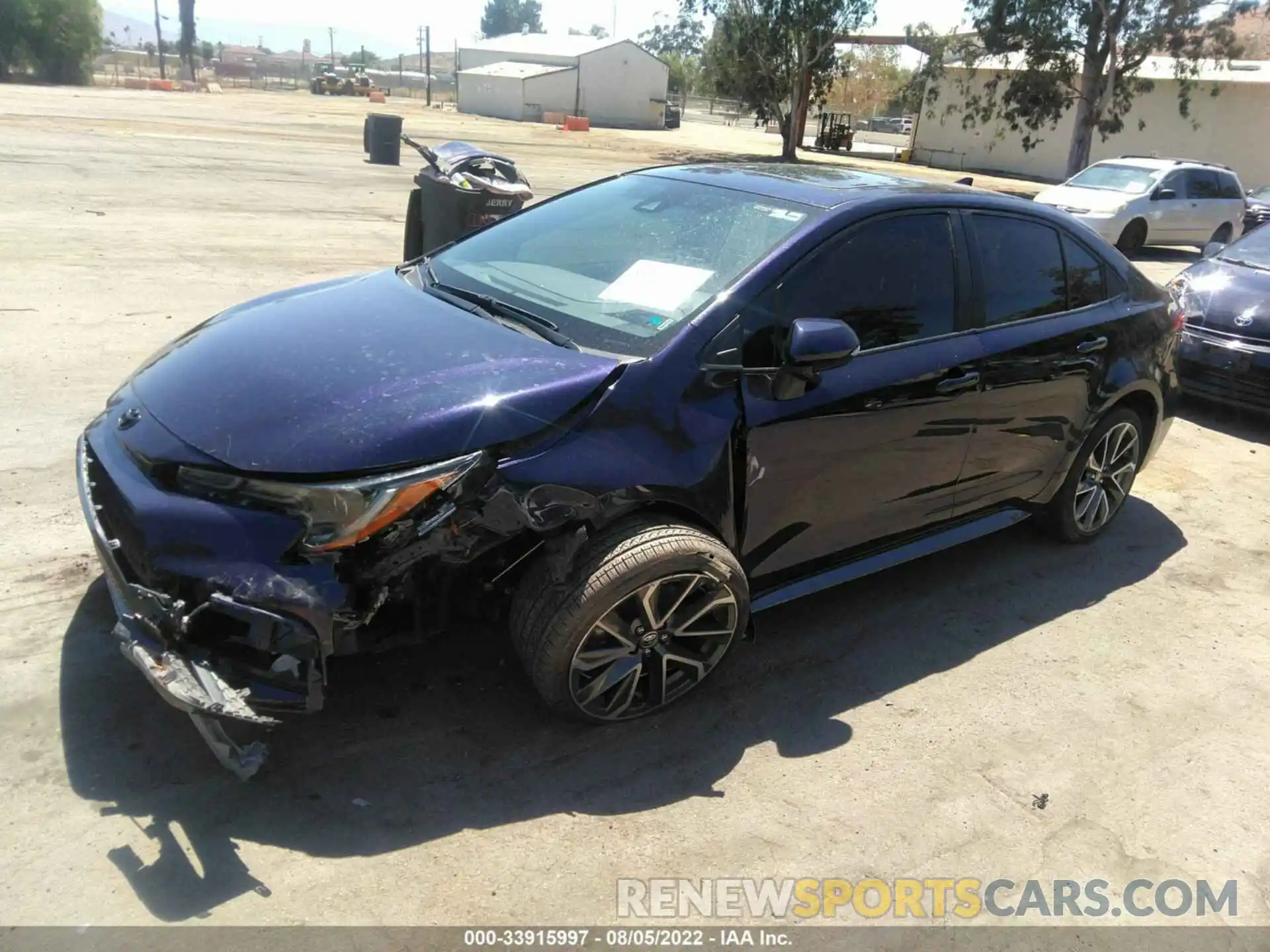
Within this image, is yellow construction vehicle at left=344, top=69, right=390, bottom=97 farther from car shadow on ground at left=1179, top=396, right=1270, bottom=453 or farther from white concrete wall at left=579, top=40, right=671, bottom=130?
car shadow on ground at left=1179, top=396, right=1270, bottom=453

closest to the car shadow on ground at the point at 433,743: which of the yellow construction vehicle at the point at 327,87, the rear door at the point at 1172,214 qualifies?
the rear door at the point at 1172,214

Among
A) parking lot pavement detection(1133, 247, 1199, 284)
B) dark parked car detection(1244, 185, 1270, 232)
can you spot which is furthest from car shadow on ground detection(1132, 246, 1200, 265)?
dark parked car detection(1244, 185, 1270, 232)

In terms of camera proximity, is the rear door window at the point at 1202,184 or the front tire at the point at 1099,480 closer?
the front tire at the point at 1099,480

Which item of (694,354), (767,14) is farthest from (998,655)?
(767,14)

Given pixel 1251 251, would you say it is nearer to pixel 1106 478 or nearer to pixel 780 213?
pixel 1106 478

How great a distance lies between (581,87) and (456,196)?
5287cm

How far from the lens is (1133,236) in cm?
1662

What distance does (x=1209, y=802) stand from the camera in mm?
3221

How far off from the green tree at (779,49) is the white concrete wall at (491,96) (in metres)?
21.3

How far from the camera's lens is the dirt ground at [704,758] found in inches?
103

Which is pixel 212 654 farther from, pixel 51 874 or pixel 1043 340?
pixel 1043 340

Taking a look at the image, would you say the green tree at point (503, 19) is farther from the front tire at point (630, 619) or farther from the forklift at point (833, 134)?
the front tire at point (630, 619)

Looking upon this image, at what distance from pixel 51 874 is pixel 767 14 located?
3576 cm

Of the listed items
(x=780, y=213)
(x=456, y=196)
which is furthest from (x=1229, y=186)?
(x=780, y=213)
